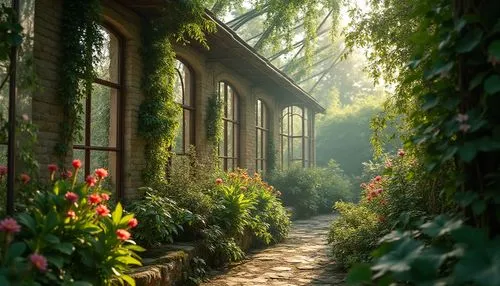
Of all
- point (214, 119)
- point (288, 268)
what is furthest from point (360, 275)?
point (214, 119)

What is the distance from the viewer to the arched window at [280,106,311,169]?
57.1 ft

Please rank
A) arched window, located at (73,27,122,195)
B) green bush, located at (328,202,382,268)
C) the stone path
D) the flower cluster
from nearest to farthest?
the stone path
green bush, located at (328,202,382,268)
arched window, located at (73,27,122,195)
the flower cluster

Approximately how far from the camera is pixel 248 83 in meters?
12.8

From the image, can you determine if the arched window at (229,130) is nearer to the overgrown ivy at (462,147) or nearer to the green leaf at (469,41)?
the overgrown ivy at (462,147)

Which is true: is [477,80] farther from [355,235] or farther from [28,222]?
[355,235]

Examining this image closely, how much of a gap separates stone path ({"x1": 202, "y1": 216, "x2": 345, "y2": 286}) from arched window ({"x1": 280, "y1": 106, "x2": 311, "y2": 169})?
7.97m

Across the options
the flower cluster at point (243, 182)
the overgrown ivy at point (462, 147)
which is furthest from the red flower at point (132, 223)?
the flower cluster at point (243, 182)

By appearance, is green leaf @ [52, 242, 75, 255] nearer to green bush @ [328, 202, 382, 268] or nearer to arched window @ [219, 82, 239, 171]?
green bush @ [328, 202, 382, 268]

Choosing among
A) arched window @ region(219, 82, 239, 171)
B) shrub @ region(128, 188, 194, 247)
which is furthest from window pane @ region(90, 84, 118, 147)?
arched window @ region(219, 82, 239, 171)

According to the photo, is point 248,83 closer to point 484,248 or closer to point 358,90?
point 484,248

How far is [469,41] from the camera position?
1.72 metres

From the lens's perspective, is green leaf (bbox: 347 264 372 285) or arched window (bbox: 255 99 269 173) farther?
arched window (bbox: 255 99 269 173)

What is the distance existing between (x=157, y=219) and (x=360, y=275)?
4.12m

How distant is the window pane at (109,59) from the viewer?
→ 6555 millimetres
